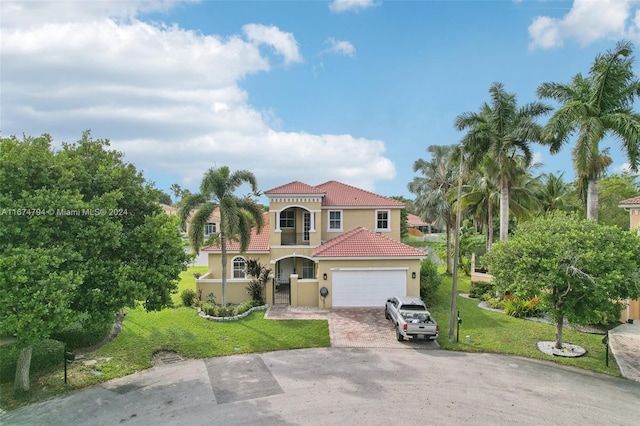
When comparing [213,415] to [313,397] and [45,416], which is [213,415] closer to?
[313,397]

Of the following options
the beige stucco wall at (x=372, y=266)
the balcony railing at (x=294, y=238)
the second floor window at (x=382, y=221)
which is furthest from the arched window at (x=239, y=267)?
the second floor window at (x=382, y=221)

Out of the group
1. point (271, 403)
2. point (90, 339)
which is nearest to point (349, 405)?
point (271, 403)

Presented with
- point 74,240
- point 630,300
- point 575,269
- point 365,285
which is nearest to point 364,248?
point 365,285

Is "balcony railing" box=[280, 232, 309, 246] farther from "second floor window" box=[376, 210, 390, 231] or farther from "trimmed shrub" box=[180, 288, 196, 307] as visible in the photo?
"trimmed shrub" box=[180, 288, 196, 307]

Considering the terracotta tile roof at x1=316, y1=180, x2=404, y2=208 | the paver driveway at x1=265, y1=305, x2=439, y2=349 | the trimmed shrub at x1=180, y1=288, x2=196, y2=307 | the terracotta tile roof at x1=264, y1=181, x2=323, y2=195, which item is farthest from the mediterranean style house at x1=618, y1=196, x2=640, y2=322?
the trimmed shrub at x1=180, y1=288, x2=196, y2=307

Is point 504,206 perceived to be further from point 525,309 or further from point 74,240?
point 74,240

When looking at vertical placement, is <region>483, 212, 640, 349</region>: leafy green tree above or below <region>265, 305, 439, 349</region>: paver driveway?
above
